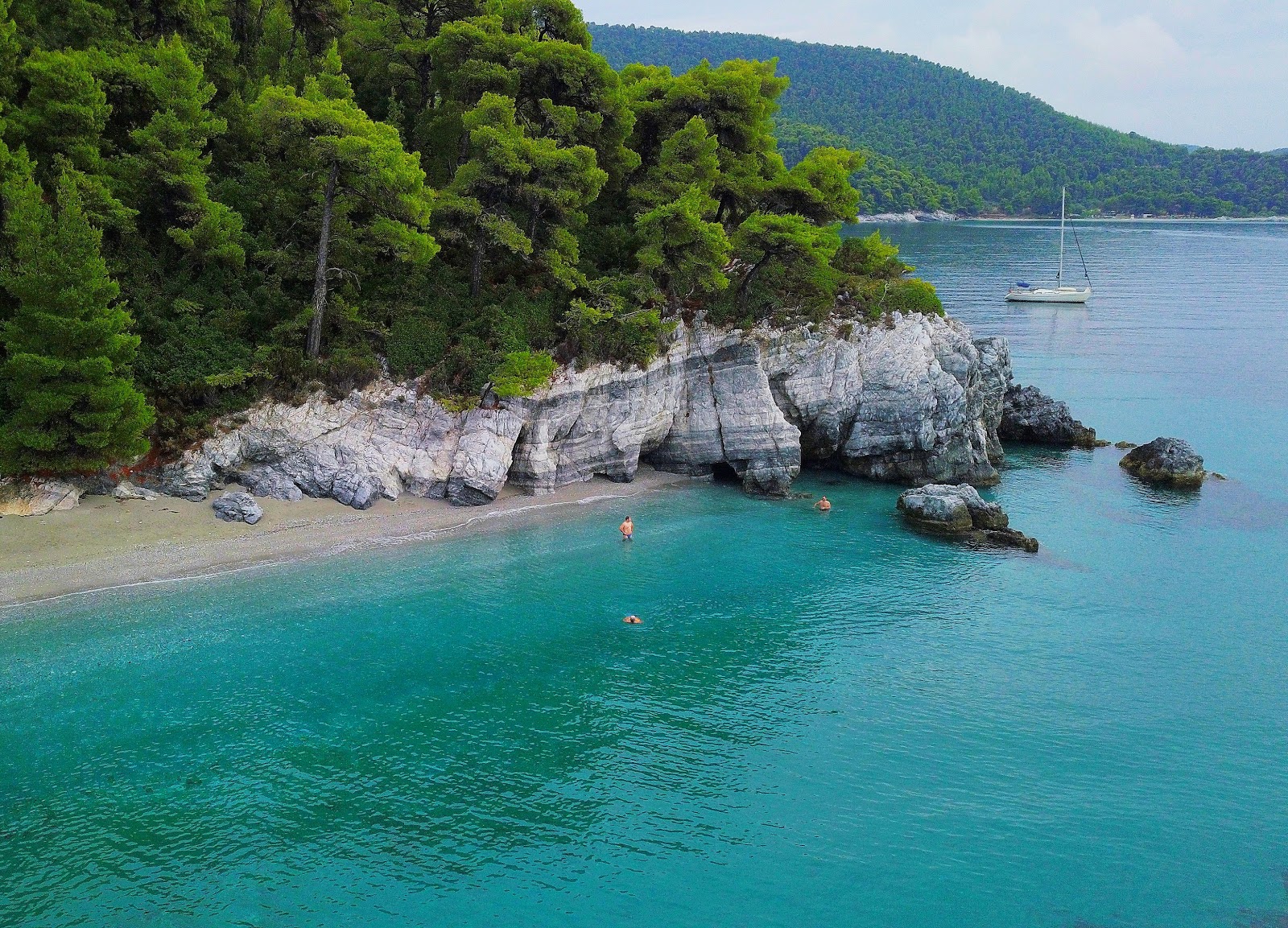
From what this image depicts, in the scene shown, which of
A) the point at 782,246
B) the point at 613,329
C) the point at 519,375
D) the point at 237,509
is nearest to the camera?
the point at 237,509

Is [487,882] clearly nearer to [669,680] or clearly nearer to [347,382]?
[669,680]

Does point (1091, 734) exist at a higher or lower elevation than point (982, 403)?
lower

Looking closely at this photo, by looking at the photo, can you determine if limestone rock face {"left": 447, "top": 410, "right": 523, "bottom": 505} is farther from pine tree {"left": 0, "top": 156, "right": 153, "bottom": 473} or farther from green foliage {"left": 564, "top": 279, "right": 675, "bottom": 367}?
pine tree {"left": 0, "top": 156, "right": 153, "bottom": 473}

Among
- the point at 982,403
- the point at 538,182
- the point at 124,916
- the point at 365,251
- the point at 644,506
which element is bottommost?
the point at 124,916

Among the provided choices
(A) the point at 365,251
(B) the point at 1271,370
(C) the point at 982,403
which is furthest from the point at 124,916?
(B) the point at 1271,370

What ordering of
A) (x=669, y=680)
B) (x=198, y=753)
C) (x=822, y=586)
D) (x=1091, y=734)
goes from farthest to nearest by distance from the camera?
(x=822, y=586) < (x=669, y=680) < (x=1091, y=734) < (x=198, y=753)

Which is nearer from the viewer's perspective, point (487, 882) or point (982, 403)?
point (487, 882)

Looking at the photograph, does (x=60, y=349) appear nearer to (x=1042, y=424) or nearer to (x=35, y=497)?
(x=35, y=497)

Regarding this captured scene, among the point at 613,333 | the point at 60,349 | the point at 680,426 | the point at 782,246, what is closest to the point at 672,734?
the point at 680,426
